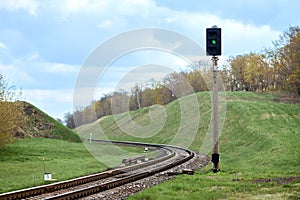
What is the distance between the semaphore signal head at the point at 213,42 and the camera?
21.7 m

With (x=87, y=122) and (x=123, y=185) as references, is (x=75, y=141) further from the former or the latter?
(x=123, y=185)

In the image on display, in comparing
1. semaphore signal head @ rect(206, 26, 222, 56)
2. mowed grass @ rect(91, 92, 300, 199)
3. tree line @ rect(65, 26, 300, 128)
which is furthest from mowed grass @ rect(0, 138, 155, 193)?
tree line @ rect(65, 26, 300, 128)

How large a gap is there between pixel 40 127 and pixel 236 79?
56.9 metres

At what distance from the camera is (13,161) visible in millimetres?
35594

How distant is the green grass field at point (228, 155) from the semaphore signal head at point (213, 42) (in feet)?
18.5

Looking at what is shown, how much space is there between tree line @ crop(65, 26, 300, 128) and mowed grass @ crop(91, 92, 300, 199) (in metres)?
4.71

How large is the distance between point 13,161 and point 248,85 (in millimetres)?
77665

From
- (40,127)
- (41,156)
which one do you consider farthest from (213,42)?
(40,127)

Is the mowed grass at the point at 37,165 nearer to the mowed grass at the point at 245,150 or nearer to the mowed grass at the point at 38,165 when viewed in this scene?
the mowed grass at the point at 38,165

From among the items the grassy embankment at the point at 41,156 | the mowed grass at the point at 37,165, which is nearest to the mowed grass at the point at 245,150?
the mowed grass at the point at 37,165

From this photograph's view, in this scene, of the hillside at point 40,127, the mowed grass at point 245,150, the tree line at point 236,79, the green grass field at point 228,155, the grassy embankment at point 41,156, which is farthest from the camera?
the tree line at point 236,79

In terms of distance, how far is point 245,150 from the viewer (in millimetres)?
42812

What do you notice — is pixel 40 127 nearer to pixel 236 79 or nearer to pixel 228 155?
pixel 228 155

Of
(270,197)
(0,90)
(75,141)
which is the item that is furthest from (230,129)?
(270,197)
